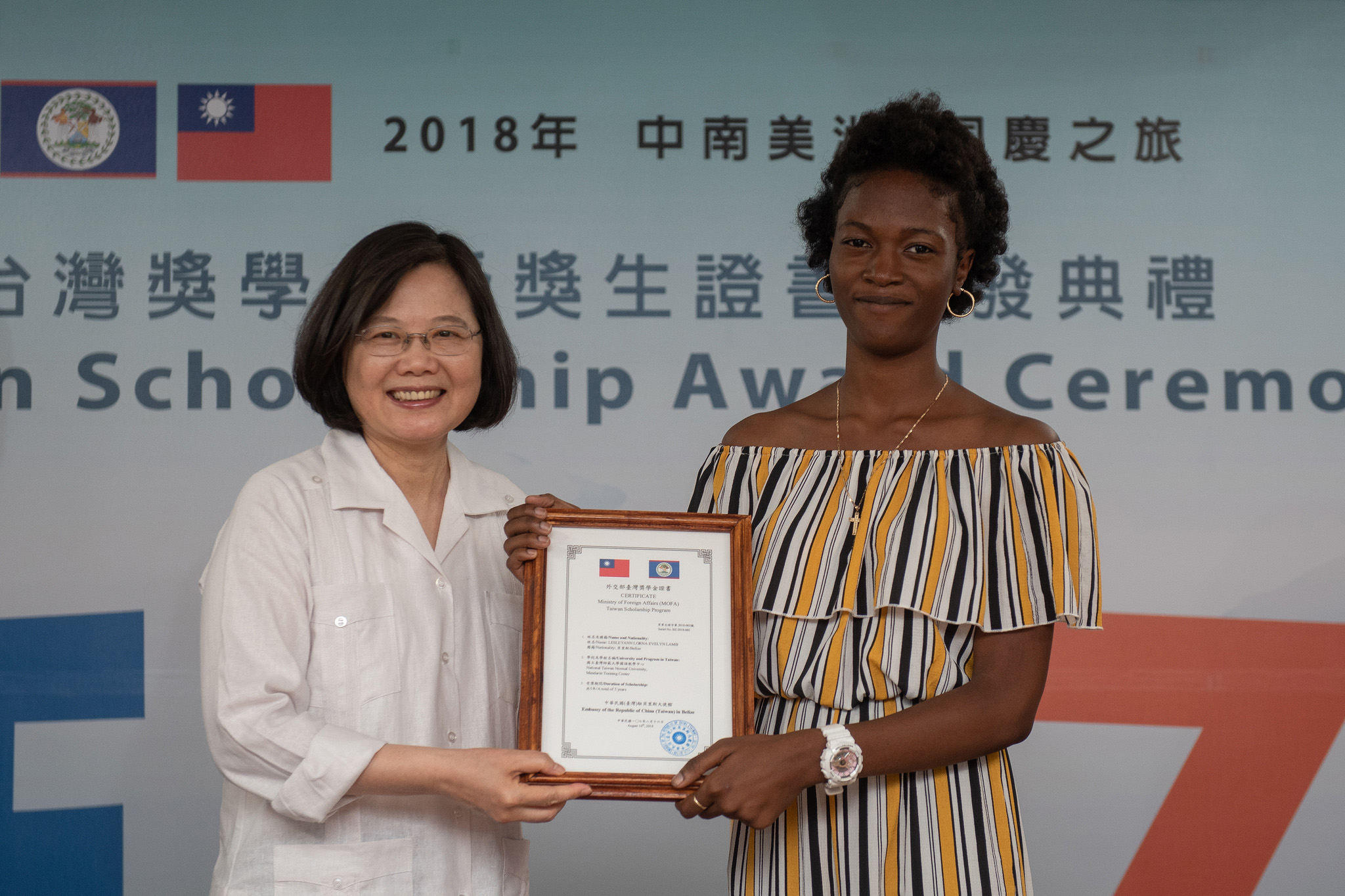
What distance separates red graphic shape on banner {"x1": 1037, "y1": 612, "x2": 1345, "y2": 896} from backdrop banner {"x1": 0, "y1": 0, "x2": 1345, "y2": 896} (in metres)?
0.01

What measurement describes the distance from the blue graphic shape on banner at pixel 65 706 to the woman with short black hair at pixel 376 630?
77.5 inches

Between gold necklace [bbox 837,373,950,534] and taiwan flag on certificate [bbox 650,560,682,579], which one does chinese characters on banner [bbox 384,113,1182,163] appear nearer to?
gold necklace [bbox 837,373,950,534]

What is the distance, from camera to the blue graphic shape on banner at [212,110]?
11.9 ft

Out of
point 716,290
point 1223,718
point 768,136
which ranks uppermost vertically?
point 768,136

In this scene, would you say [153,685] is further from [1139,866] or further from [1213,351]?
[1213,351]

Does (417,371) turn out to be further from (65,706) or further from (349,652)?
(65,706)

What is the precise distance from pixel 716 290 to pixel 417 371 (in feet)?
6.37

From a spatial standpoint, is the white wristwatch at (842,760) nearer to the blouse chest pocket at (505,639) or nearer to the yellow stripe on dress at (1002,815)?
the yellow stripe on dress at (1002,815)

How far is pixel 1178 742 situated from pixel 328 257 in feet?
9.96

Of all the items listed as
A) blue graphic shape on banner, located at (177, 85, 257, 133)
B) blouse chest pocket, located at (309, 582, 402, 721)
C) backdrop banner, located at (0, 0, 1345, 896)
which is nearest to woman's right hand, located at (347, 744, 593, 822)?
blouse chest pocket, located at (309, 582, 402, 721)

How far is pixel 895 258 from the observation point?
6.37 ft

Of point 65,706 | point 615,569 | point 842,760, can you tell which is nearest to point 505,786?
point 615,569

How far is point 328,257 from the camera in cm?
362

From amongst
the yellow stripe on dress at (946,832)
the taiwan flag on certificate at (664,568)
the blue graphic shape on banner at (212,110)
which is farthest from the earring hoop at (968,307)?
the blue graphic shape on banner at (212,110)
